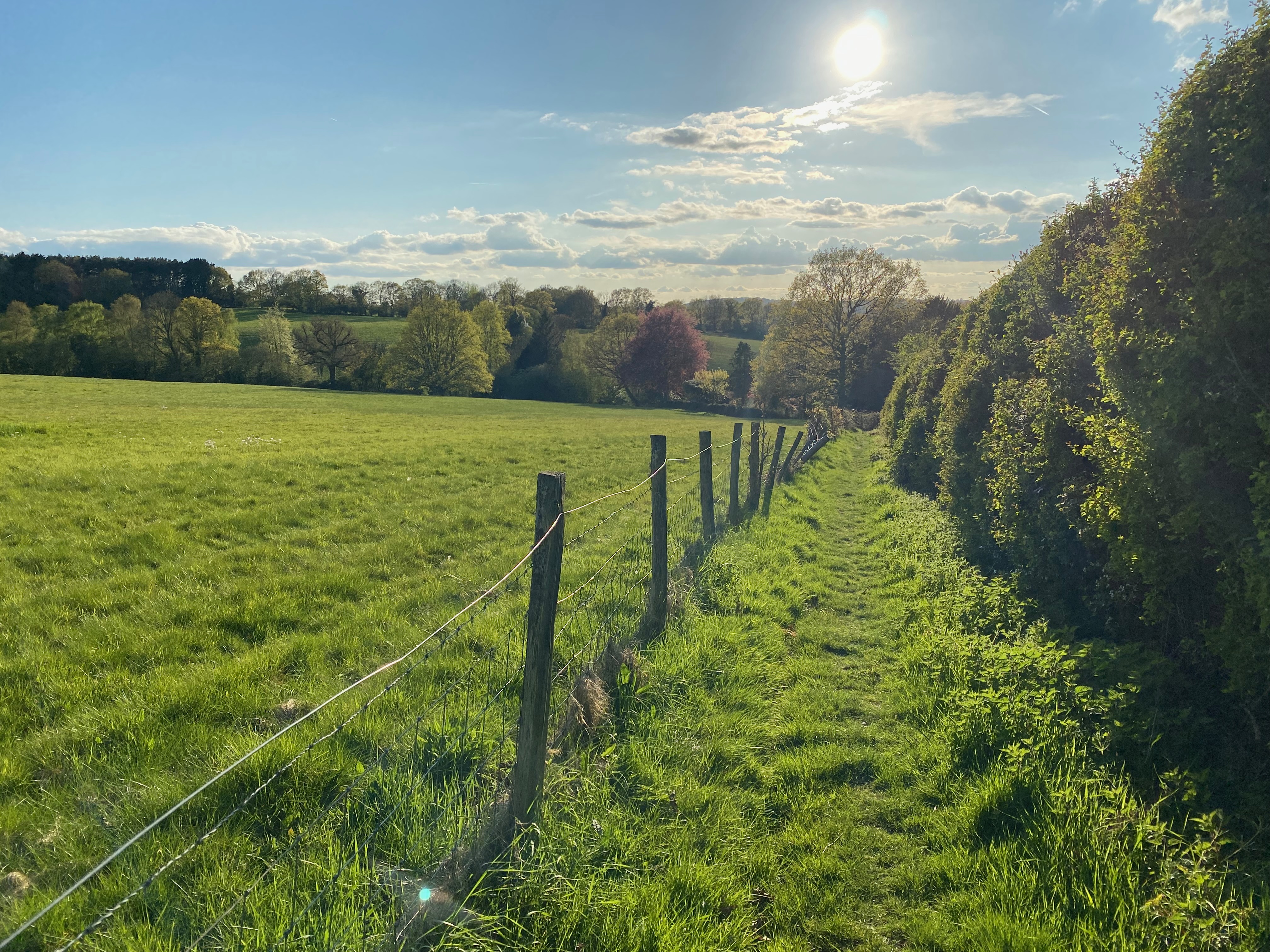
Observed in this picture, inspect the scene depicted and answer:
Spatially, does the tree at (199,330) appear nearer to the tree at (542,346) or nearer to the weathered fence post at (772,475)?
the tree at (542,346)

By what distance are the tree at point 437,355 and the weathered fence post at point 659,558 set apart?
62.7 metres

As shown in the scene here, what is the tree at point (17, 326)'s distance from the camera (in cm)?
5700

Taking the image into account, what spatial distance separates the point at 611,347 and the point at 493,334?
13453mm

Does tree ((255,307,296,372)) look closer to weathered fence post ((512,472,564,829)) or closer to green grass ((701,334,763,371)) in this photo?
green grass ((701,334,763,371))

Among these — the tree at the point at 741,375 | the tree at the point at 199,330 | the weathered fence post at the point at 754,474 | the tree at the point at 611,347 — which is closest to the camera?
the weathered fence post at the point at 754,474

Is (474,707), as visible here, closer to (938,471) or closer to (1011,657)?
(1011,657)

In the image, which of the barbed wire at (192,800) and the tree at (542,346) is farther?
the tree at (542,346)

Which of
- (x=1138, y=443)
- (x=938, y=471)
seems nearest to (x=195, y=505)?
(x=1138, y=443)

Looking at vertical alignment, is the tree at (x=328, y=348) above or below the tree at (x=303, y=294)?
below

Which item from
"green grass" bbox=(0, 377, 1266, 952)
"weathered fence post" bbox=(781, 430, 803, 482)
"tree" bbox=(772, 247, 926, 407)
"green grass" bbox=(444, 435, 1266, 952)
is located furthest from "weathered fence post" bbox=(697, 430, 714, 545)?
"tree" bbox=(772, 247, 926, 407)

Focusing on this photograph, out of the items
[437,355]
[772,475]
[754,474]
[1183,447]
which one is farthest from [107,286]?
[1183,447]

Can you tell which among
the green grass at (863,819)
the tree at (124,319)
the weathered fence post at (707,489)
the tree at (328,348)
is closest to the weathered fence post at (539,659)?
the green grass at (863,819)

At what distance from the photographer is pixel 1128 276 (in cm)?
542

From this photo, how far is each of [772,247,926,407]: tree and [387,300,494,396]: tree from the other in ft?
107
